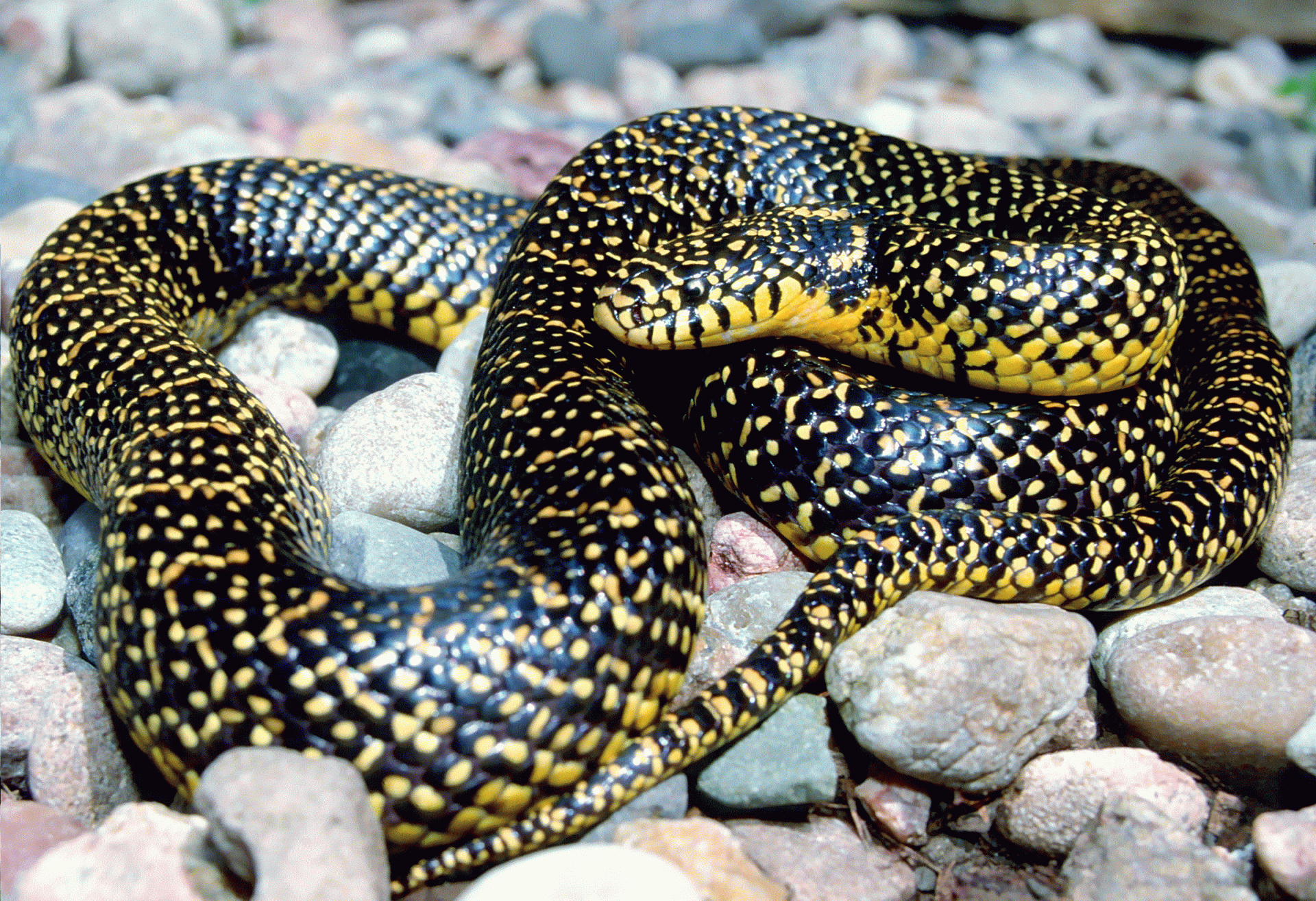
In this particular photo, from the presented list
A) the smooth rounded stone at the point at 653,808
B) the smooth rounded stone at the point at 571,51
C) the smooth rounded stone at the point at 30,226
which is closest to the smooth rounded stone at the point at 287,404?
the smooth rounded stone at the point at 30,226

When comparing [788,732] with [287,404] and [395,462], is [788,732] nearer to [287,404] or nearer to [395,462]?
[395,462]

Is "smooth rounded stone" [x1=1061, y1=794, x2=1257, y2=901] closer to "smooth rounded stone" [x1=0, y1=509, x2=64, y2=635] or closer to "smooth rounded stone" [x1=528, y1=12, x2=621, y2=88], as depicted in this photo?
"smooth rounded stone" [x1=0, y1=509, x2=64, y2=635]

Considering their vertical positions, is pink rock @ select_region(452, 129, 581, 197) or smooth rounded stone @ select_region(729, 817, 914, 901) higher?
pink rock @ select_region(452, 129, 581, 197)

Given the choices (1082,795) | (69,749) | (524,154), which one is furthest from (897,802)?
(524,154)

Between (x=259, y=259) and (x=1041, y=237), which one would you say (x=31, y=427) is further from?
(x=1041, y=237)

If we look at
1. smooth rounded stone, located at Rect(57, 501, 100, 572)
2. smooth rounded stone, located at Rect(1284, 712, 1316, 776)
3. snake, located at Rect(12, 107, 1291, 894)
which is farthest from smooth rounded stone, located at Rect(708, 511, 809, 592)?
smooth rounded stone, located at Rect(57, 501, 100, 572)

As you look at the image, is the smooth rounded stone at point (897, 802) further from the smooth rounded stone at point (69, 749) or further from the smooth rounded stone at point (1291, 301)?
the smooth rounded stone at point (1291, 301)
